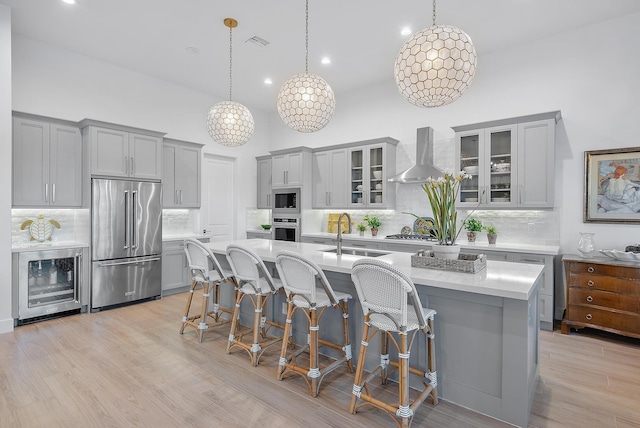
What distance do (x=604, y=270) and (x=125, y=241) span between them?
19.2 ft

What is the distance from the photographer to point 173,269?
5348mm

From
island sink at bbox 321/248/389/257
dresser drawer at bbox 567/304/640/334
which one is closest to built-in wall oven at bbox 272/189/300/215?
island sink at bbox 321/248/389/257

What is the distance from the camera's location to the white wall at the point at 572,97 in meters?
3.83

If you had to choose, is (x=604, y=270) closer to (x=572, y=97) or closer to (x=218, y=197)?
(x=572, y=97)

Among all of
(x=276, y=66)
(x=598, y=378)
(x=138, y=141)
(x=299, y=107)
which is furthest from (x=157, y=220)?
(x=598, y=378)

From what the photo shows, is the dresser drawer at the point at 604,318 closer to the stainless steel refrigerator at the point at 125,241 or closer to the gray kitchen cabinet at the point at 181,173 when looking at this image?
the stainless steel refrigerator at the point at 125,241

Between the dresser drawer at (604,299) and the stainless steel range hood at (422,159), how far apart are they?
7.24ft

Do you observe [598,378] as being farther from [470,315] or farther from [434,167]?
[434,167]

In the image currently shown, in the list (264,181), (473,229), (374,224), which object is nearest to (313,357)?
(473,229)

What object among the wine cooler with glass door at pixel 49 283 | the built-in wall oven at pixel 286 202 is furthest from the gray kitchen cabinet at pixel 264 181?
the wine cooler with glass door at pixel 49 283

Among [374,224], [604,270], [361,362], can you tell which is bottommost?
[361,362]

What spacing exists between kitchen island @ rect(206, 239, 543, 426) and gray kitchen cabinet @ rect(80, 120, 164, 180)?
3.74 m

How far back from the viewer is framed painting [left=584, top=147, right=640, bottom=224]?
12.4ft

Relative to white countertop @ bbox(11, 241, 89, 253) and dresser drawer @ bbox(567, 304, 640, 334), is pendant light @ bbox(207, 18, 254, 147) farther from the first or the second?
dresser drawer @ bbox(567, 304, 640, 334)
